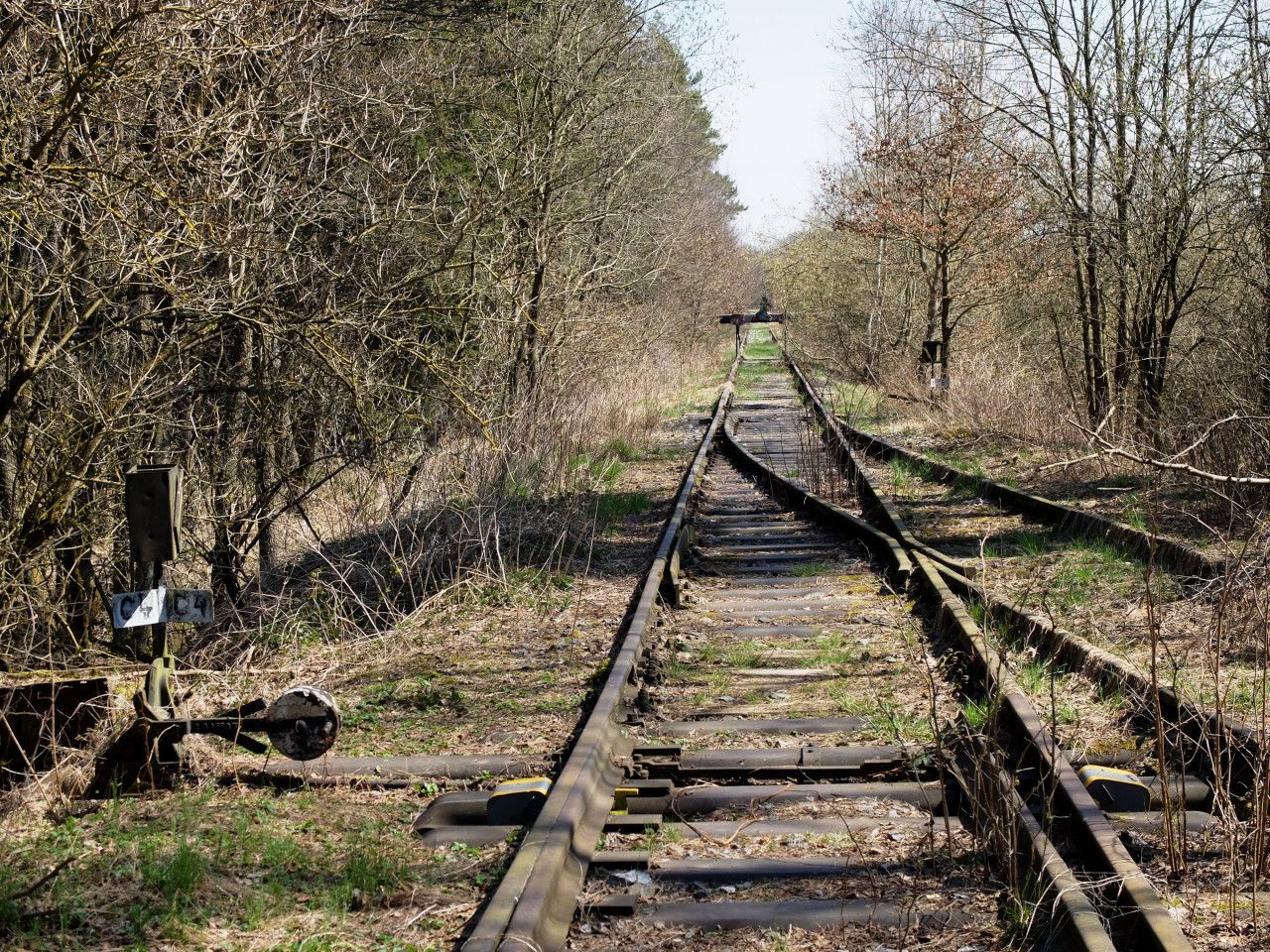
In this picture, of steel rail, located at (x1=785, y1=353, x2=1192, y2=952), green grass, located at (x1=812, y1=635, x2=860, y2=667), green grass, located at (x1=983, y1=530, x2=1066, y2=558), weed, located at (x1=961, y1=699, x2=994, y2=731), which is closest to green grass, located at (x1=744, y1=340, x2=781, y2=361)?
green grass, located at (x1=983, y1=530, x2=1066, y2=558)

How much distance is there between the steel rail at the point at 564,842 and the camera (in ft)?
11.1

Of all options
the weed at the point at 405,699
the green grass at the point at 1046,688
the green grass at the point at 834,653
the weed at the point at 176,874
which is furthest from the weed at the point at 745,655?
the weed at the point at 176,874

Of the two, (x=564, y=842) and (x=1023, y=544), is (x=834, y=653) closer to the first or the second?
(x=564, y=842)

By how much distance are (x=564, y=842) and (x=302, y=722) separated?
1.53 meters

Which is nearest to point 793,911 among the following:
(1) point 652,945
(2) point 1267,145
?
(1) point 652,945

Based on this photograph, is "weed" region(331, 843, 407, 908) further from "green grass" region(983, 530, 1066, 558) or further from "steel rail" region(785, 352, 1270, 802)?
"green grass" region(983, 530, 1066, 558)

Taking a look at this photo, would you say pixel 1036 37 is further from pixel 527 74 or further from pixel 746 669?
pixel 746 669

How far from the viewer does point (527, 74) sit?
15.1 m

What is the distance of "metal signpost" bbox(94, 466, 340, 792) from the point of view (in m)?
5.01

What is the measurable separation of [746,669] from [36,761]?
3.54 meters

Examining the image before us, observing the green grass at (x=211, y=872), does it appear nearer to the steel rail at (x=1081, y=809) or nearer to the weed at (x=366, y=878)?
the weed at (x=366, y=878)

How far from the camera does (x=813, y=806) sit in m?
4.71

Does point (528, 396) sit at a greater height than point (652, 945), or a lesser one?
greater

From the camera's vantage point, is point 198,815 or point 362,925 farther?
point 198,815
